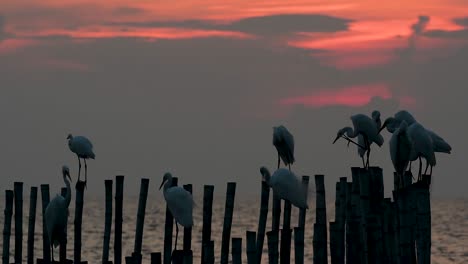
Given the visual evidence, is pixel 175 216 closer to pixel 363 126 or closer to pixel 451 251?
pixel 363 126

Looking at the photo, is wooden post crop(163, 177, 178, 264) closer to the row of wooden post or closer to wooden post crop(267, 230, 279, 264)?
the row of wooden post

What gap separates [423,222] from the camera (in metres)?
14.3

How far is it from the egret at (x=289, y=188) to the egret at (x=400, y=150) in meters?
1.88

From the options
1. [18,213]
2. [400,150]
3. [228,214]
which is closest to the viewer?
[400,150]

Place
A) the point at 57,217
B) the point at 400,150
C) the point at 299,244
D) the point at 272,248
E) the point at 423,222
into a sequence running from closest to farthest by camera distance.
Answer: the point at 423,222, the point at 272,248, the point at 299,244, the point at 400,150, the point at 57,217

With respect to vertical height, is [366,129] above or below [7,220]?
above

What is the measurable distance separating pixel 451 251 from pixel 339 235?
48.2 meters

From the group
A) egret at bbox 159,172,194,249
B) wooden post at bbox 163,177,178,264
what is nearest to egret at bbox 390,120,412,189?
egret at bbox 159,172,194,249

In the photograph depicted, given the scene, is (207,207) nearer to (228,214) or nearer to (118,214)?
(228,214)

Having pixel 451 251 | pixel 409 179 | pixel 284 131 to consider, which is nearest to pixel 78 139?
pixel 284 131

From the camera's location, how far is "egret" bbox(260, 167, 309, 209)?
19.3m

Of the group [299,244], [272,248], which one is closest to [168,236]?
[299,244]

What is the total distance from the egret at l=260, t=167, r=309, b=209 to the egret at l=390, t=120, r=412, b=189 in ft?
6.17

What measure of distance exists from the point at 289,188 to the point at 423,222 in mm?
5343
